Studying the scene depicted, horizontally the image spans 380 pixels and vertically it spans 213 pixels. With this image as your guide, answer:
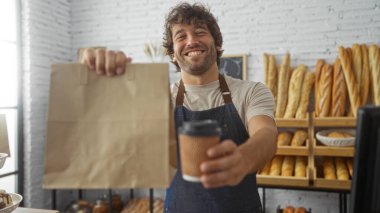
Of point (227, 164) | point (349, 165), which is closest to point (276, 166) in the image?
point (349, 165)

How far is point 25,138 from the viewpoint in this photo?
11.0ft

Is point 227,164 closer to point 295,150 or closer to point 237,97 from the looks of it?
point 237,97

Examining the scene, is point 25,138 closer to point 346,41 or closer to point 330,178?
point 330,178

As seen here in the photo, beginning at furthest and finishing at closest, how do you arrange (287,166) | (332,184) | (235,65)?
(235,65) < (287,166) < (332,184)

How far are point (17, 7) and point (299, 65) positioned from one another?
9.70 ft

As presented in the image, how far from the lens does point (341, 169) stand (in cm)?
246

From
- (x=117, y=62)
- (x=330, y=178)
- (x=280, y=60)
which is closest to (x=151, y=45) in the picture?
(x=280, y=60)

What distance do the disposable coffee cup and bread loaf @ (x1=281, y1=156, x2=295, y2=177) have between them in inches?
78.7

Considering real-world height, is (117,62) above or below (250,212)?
above

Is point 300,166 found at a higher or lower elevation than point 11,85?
lower

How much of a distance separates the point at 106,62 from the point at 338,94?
230cm

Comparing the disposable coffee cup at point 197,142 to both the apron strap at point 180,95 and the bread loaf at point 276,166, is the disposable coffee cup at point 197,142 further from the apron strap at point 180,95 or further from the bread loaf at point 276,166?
the bread loaf at point 276,166

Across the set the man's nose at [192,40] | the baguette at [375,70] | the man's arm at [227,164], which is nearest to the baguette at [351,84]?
the baguette at [375,70]

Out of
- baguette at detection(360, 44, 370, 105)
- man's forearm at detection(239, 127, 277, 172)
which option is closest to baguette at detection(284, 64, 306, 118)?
Result: baguette at detection(360, 44, 370, 105)
